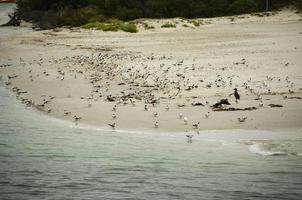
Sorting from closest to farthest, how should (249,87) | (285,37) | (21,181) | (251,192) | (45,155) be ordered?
1. (251,192)
2. (21,181)
3. (45,155)
4. (249,87)
5. (285,37)

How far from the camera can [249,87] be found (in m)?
14.0

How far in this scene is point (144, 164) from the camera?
8.30 m

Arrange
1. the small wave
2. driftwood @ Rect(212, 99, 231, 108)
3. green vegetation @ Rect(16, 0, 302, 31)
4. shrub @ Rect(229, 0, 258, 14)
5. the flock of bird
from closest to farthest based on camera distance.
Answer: the small wave < driftwood @ Rect(212, 99, 231, 108) < the flock of bird < green vegetation @ Rect(16, 0, 302, 31) < shrub @ Rect(229, 0, 258, 14)

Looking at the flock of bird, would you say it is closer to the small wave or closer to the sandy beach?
the sandy beach

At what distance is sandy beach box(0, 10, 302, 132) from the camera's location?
11.2m

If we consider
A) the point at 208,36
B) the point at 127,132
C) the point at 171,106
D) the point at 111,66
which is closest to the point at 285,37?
the point at 208,36

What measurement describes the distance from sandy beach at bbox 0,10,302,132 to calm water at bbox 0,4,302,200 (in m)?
0.84

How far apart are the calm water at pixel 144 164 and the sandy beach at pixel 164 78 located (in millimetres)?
842

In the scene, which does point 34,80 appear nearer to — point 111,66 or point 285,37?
point 111,66

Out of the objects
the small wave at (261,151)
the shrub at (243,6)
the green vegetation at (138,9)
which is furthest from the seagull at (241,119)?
the shrub at (243,6)

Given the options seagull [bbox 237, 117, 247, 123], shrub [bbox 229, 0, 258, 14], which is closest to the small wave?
seagull [bbox 237, 117, 247, 123]

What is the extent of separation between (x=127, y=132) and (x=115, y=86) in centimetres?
486

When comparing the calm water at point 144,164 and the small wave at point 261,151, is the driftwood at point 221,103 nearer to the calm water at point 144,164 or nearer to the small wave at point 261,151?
the calm water at point 144,164

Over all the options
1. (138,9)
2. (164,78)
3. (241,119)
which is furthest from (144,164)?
(138,9)
